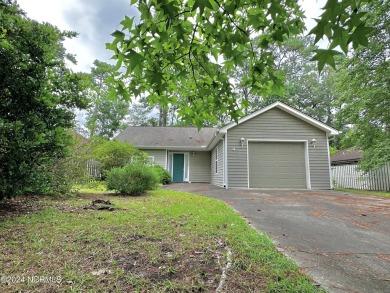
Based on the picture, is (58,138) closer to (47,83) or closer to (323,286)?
(47,83)

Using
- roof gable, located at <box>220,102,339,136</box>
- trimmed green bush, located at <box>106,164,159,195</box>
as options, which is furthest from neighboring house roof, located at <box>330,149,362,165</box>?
trimmed green bush, located at <box>106,164,159,195</box>

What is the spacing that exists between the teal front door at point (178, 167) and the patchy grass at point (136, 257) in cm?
1310

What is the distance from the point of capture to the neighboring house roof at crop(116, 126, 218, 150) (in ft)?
53.5

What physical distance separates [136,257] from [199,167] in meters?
14.4

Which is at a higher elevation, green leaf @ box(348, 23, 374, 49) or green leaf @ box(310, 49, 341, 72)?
green leaf @ box(348, 23, 374, 49)

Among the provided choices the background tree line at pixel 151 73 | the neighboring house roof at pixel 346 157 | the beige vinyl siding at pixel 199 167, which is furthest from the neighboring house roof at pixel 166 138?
the neighboring house roof at pixel 346 157

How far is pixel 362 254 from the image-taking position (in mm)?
2570

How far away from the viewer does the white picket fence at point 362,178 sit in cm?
1168

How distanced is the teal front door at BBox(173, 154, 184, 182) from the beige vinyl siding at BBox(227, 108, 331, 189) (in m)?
6.65

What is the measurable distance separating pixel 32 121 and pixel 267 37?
381 cm

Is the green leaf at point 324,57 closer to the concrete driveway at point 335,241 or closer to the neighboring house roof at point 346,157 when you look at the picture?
the concrete driveway at point 335,241

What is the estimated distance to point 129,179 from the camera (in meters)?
7.02

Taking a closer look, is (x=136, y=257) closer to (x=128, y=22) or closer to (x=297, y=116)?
(x=128, y=22)

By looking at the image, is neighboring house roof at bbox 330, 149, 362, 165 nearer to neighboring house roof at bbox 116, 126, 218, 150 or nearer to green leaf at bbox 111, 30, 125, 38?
neighboring house roof at bbox 116, 126, 218, 150
